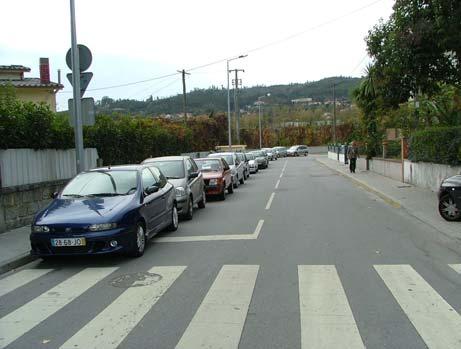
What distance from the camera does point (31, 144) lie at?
1295 centimetres

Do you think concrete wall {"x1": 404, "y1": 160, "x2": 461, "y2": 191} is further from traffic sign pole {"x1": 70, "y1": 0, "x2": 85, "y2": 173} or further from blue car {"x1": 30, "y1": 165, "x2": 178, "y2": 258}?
traffic sign pole {"x1": 70, "y1": 0, "x2": 85, "y2": 173}

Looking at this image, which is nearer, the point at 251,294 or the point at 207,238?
the point at 251,294

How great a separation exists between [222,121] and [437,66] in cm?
4572

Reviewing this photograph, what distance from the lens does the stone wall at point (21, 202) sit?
1134cm

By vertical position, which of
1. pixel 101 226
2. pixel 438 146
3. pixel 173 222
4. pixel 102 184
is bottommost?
pixel 173 222

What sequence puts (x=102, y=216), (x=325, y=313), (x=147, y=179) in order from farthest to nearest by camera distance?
(x=147, y=179) < (x=102, y=216) < (x=325, y=313)

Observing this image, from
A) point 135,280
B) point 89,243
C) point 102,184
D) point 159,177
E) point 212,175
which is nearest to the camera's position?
point 135,280

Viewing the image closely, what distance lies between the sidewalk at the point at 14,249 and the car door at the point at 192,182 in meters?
4.54

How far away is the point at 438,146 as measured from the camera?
17188 mm

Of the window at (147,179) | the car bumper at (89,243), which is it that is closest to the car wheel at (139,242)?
the car bumper at (89,243)

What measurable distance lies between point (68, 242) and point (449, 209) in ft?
26.9

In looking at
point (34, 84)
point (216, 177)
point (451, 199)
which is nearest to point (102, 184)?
point (451, 199)

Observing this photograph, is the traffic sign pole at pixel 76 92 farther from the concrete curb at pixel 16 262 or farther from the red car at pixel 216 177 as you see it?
the red car at pixel 216 177

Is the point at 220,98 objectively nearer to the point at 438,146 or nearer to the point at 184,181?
the point at 438,146
